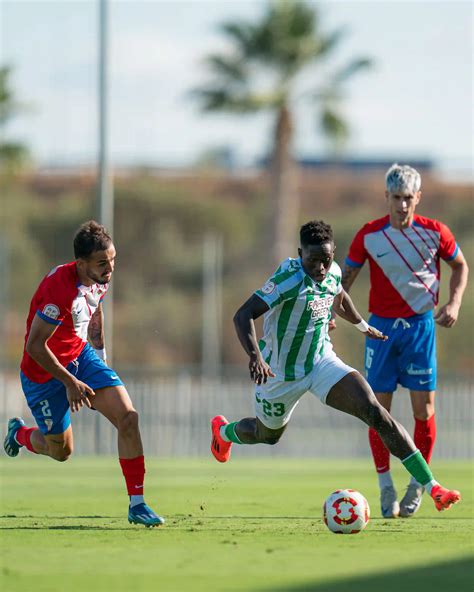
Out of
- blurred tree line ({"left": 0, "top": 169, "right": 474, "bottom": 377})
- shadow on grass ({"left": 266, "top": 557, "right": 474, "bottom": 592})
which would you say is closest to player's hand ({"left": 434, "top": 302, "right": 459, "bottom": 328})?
shadow on grass ({"left": 266, "top": 557, "right": 474, "bottom": 592})

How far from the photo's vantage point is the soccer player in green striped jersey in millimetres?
9523

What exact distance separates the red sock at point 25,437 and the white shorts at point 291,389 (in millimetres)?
2249

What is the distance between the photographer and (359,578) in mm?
7016

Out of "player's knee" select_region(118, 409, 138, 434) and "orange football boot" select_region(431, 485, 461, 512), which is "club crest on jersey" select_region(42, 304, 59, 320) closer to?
"player's knee" select_region(118, 409, 138, 434)

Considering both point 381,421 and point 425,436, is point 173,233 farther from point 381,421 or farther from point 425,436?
point 381,421

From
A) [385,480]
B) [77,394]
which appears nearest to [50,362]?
[77,394]

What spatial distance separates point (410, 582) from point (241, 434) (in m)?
4.01

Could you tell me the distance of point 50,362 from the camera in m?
9.48

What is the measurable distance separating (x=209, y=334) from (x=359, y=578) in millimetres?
60330

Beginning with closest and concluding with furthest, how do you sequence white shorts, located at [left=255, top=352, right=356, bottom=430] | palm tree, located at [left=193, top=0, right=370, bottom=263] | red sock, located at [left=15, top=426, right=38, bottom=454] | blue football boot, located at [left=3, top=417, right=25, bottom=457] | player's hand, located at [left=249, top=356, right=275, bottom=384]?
player's hand, located at [left=249, top=356, right=275, bottom=384] → white shorts, located at [left=255, top=352, right=356, bottom=430] → red sock, located at [left=15, top=426, right=38, bottom=454] → blue football boot, located at [left=3, top=417, right=25, bottom=457] → palm tree, located at [left=193, top=0, right=370, bottom=263]

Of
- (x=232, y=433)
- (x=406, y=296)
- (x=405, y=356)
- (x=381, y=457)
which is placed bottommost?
(x=381, y=457)

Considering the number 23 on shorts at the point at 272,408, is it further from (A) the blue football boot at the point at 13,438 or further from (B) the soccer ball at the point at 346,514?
(A) the blue football boot at the point at 13,438

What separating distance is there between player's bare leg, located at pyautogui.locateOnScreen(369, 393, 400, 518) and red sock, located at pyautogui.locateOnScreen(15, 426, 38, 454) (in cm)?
280

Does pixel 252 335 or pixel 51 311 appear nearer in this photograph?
pixel 252 335
